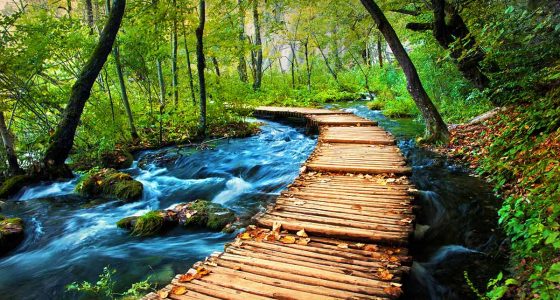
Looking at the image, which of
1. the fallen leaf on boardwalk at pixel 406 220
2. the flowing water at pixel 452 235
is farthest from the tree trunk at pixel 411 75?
the fallen leaf on boardwalk at pixel 406 220

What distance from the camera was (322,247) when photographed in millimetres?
3520

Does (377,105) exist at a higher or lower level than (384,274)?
higher

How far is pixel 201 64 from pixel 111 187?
16.3 feet

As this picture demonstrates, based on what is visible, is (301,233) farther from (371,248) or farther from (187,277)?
(187,277)

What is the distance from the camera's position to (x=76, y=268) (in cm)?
514

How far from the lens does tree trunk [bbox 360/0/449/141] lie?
326 inches

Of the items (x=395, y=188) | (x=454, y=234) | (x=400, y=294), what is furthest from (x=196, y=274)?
(x=454, y=234)

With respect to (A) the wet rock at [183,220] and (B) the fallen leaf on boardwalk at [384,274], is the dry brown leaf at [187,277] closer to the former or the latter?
(B) the fallen leaf on boardwalk at [384,274]

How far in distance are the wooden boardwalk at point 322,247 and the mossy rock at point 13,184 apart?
7088 millimetres

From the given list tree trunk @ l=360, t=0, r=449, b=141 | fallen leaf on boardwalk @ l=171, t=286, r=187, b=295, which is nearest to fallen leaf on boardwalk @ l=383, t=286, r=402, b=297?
fallen leaf on boardwalk @ l=171, t=286, r=187, b=295

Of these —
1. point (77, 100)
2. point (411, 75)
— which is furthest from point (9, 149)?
point (411, 75)

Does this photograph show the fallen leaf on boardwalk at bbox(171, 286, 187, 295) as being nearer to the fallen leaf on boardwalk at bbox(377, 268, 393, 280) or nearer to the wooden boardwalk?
the wooden boardwalk

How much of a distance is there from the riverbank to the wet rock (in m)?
3.98

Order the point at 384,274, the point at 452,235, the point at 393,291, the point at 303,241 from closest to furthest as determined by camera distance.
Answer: the point at 393,291
the point at 384,274
the point at 303,241
the point at 452,235
